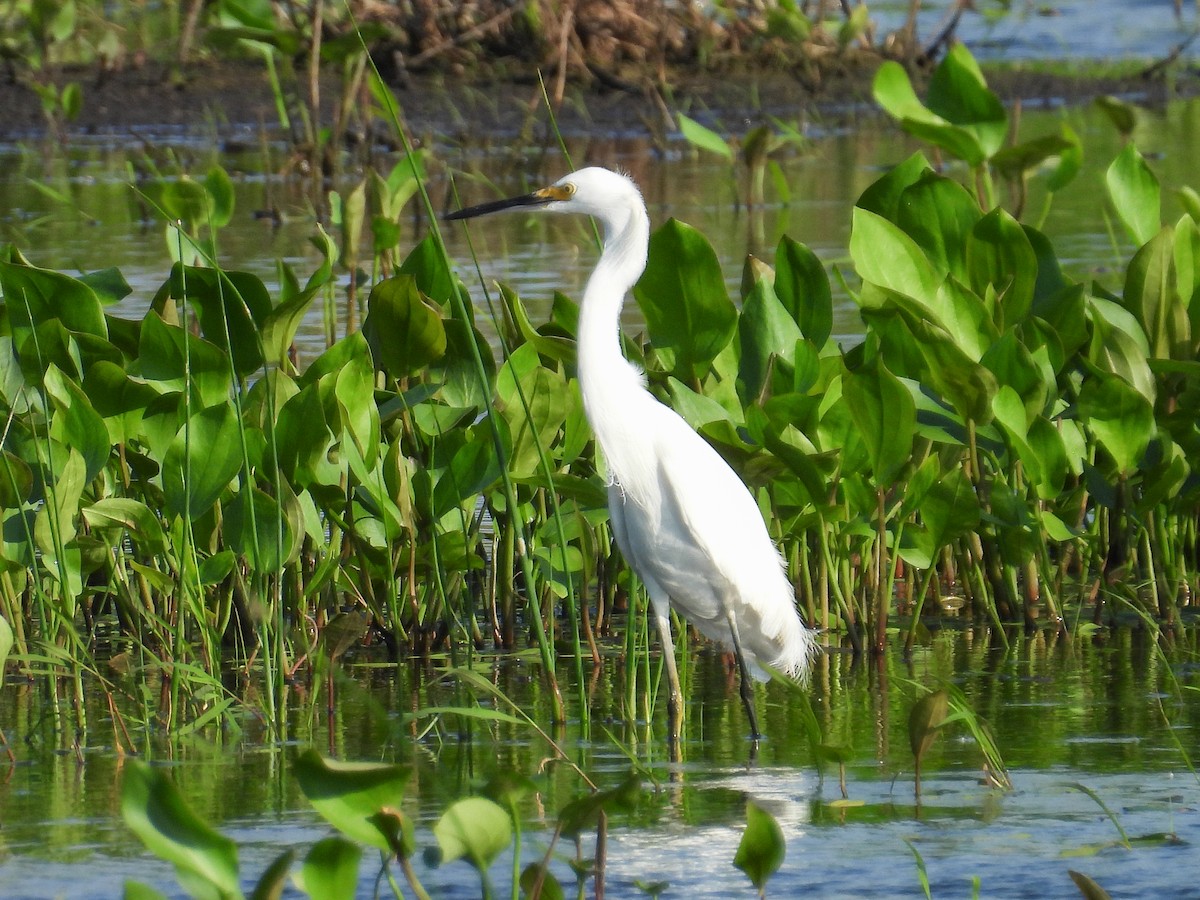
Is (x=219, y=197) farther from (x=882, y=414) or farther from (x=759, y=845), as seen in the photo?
(x=759, y=845)

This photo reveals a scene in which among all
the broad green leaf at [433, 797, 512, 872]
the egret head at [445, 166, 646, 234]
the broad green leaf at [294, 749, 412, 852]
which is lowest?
the broad green leaf at [433, 797, 512, 872]

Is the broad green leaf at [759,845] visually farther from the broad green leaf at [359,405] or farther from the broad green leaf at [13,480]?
the broad green leaf at [13,480]

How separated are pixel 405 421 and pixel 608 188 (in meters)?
0.78

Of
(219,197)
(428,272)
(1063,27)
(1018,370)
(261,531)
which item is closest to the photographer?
(261,531)

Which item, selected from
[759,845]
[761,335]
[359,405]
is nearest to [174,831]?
[759,845]

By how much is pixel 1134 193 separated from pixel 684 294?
119 centimetres

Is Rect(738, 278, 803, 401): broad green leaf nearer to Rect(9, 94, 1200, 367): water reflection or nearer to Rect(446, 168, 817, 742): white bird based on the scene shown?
Rect(446, 168, 817, 742): white bird

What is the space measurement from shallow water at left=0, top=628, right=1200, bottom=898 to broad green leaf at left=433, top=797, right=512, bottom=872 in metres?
0.21

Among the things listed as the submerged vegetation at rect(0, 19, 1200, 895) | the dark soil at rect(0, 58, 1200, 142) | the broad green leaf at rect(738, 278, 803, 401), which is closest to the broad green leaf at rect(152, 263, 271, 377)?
the submerged vegetation at rect(0, 19, 1200, 895)

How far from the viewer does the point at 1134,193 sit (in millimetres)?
4375

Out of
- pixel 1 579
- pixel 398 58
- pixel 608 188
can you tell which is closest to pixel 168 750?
pixel 1 579

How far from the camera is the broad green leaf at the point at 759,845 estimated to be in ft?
7.14

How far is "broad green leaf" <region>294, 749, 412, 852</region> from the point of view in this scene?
6.29ft

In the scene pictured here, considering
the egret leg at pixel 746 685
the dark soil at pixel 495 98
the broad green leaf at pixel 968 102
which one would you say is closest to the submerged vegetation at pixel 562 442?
the egret leg at pixel 746 685
